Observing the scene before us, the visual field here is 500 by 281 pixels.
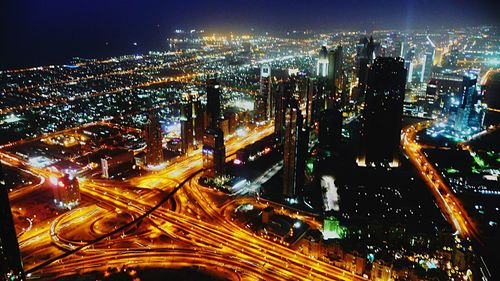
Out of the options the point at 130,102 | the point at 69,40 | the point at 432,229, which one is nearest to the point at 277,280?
the point at 432,229

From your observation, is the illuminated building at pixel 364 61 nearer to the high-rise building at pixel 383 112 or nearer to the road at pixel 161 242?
the high-rise building at pixel 383 112

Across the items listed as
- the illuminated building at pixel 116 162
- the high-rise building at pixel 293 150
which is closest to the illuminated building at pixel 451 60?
the high-rise building at pixel 293 150

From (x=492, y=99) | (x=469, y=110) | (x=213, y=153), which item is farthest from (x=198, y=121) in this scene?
(x=492, y=99)

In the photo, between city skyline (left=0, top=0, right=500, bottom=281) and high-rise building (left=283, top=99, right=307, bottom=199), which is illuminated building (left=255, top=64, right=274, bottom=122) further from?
high-rise building (left=283, top=99, right=307, bottom=199)

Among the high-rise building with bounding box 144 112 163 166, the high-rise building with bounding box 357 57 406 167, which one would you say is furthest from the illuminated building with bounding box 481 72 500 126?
the high-rise building with bounding box 144 112 163 166

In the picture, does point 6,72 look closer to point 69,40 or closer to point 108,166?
point 69,40

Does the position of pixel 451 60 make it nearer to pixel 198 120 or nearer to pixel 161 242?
pixel 198 120

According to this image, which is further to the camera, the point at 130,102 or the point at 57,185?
the point at 130,102
